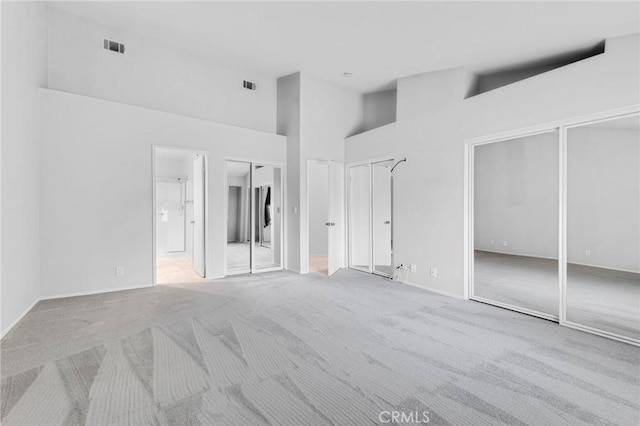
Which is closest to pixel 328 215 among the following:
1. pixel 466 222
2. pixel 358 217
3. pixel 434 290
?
pixel 358 217

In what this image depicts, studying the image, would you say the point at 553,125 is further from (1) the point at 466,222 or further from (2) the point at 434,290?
(2) the point at 434,290

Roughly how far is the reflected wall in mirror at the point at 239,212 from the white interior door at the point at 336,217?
1.60 meters

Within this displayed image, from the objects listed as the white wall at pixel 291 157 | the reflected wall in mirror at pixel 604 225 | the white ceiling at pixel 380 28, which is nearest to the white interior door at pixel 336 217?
the white wall at pixel 291 157

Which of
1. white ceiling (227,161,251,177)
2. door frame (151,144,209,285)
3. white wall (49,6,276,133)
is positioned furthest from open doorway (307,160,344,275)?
door frame (151,144,209,285)

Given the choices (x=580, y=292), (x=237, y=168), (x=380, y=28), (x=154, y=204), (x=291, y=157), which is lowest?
(x=580, y=292)

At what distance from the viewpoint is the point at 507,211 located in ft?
14.5

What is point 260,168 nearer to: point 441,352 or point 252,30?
point 252,30

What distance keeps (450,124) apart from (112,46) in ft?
17.3

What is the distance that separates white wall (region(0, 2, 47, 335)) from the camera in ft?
9.46

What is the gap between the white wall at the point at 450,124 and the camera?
3006mm

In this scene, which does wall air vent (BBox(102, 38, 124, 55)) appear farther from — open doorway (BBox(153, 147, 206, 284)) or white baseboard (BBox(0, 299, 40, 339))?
white baseboard (BBox(0, 299, 40, 339))

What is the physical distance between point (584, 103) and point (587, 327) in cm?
235

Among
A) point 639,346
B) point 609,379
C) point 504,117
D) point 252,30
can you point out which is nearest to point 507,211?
point 504,117

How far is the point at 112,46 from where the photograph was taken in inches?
178
